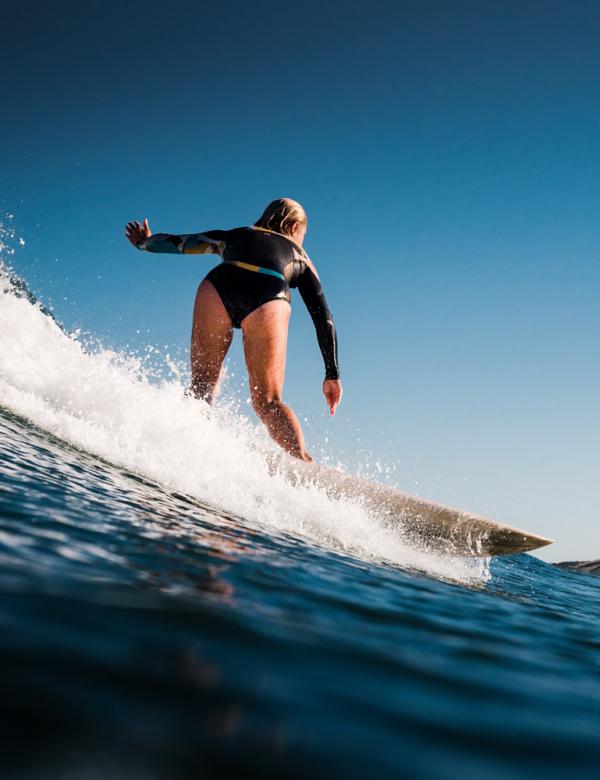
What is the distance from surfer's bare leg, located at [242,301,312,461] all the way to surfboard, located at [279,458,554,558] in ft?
0.72

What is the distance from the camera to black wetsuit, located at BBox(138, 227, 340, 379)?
4.22 metres

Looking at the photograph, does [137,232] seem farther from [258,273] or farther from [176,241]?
[258,273]

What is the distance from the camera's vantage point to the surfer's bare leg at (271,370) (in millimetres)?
3975

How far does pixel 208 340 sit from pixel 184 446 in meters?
1.01

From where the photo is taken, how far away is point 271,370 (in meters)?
4.12

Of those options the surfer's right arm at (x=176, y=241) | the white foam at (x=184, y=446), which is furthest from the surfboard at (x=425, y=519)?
the surfer's right arm at (x=176, y=241)

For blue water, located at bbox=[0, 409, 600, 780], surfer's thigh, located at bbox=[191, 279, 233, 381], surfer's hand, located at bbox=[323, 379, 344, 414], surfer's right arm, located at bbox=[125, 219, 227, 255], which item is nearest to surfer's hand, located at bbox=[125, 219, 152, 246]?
surfer's right arm, located at bbox=[125, 219, 227, 255]

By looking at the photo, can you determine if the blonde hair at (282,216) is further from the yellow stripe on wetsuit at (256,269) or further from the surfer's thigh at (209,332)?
the surfer's thigh at (209,332)

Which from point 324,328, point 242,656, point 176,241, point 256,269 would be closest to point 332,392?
point 324,328

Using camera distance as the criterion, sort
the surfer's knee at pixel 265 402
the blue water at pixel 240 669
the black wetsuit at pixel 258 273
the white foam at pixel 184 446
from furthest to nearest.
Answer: the black wetsuit at pixel 258 273 < the surfer's knee at pixel 265 402 < the white foam at pixel 184 446 < the blue water at pixel 240 669

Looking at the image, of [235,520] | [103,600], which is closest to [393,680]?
[103,600]

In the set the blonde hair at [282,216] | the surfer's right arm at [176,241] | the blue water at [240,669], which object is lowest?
the blue water at [240,669]

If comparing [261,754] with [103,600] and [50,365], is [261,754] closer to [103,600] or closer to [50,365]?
[103,600]

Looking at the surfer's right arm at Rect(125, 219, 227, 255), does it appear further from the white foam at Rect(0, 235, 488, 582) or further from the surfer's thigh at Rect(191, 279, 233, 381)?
the white foam at Rect(0, 235, 488, 582)
